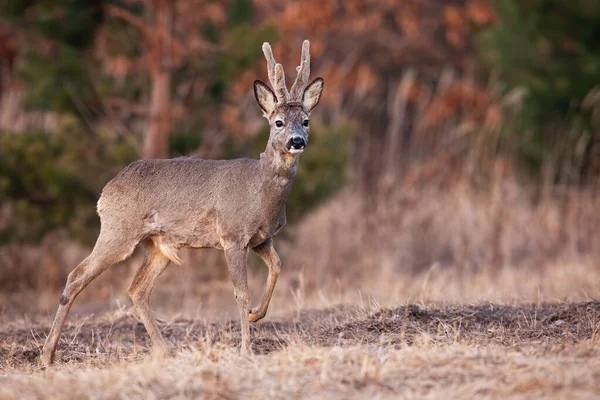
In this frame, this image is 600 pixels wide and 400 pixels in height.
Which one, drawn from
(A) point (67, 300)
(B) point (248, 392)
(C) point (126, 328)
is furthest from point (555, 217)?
(B) point (248, 392)

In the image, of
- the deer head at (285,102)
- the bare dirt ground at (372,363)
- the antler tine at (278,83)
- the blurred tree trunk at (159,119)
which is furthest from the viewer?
the blurred tree trunk at (159,119)

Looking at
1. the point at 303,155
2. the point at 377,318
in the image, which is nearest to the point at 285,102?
the point at 377,318

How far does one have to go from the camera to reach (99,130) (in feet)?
48.1

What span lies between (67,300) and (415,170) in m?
11.0

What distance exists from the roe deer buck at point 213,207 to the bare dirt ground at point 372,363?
54cm

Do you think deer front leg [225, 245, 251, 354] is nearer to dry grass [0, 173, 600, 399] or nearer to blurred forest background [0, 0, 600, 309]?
dry grass [0, 173, 600, 399]

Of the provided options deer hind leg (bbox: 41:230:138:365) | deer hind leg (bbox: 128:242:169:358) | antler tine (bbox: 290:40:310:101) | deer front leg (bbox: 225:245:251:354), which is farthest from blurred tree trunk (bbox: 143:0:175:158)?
deer front leg (bbox: 225:245:251:354)

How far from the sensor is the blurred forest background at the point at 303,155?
14.3m

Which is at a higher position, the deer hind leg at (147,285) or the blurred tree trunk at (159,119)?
the blurred tree trunk at (159,119)

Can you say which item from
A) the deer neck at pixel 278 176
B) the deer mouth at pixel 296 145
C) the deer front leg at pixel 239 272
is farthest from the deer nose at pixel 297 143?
the deer front leg at pixel 239 272

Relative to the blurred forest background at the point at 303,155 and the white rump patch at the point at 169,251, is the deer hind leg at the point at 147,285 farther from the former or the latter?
the blurred forest background at the point at 303,155

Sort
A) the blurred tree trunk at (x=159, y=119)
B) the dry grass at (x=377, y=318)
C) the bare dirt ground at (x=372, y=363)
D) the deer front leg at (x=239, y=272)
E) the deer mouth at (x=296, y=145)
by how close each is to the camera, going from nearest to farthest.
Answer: the bare dirt ground at (x=372, y=363) → the dry grass at (x=377, y=318) → the deer mouth at (x=296, y=145) → the deer front leg at (x=239, y=272) → the blurred tree trunk at (x=159, y=119)

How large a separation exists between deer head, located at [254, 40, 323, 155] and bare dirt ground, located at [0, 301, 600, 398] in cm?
165

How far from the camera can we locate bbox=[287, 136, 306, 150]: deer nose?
7.32m
